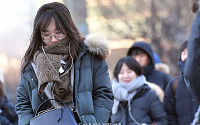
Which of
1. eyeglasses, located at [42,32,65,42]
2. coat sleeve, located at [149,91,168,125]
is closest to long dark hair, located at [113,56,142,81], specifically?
coat sleeve, located at [149,91,168,125]

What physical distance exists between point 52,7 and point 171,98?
8.66ft

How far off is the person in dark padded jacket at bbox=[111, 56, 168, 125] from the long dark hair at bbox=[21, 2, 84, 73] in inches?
75.6

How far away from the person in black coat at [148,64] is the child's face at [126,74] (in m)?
1.31

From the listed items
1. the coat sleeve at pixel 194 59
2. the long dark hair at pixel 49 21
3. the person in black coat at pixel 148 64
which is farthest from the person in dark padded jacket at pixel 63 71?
the person in black coat at pixel 148 64

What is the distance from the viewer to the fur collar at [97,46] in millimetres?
3508

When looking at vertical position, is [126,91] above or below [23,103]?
below

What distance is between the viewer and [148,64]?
685 centimetres

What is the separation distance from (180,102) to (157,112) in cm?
35

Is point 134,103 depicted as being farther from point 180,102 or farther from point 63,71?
point 63,71

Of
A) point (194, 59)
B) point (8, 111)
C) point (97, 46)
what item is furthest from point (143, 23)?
point (194, 59)

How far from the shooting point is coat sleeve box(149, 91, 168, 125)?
525 cm

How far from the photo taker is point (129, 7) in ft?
52.9

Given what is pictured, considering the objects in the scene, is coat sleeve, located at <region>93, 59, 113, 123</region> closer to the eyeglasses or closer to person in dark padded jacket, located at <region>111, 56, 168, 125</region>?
the eyeglasses

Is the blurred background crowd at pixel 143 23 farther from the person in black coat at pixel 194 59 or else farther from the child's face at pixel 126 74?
the person in black coat at pixel 194 59
